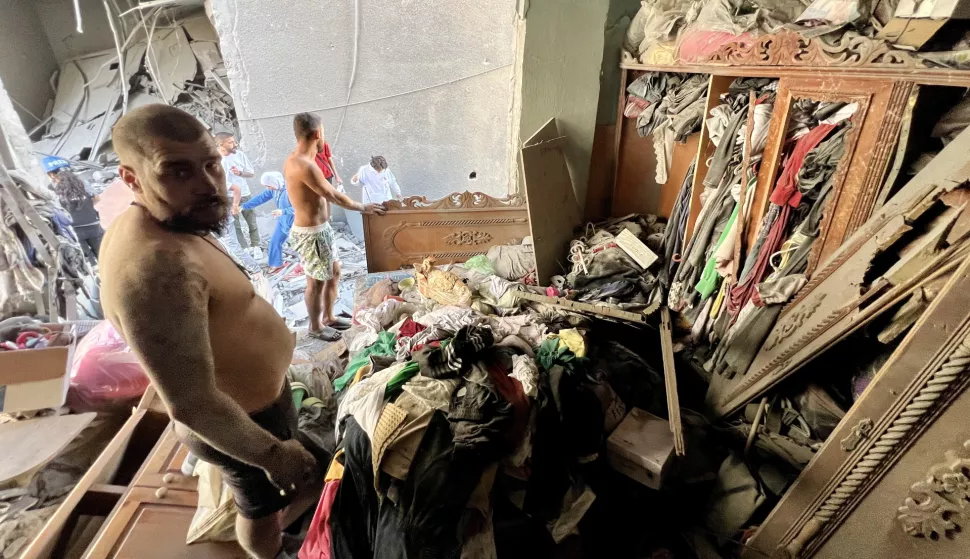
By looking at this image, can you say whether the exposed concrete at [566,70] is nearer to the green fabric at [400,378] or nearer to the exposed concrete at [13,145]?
the green fabric at [400,378]

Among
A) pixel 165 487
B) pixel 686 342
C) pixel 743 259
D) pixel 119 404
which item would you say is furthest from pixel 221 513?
pixel 743 259

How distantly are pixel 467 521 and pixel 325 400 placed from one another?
3.37 feet

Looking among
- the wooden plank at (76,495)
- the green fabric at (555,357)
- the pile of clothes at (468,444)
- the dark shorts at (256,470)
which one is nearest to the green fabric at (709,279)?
the pile of clothes at (468,444)

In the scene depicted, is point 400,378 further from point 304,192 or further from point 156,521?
point 304,192

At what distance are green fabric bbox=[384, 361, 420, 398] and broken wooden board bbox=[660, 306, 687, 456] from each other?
0.97 meters

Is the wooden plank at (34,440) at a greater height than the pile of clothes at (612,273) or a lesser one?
lesser

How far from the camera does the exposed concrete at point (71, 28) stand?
4.38 metres

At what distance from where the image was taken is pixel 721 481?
1738mm

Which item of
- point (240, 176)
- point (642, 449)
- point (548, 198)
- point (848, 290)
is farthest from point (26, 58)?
point (848, 290)

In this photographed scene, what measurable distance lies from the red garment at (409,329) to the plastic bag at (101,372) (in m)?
1.37

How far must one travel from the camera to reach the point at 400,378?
5.58 feet

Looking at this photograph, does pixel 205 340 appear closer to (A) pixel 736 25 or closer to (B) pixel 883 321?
(B) pixel 883 321

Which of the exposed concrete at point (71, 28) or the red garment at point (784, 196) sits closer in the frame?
the red garment at point (784, 196)

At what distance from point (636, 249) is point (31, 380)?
3.09 meters
